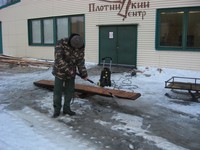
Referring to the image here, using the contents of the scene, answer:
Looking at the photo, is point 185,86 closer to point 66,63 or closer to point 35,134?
point 66,63

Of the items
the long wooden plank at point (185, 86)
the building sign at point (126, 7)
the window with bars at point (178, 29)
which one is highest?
the building sign at point (126, 7)

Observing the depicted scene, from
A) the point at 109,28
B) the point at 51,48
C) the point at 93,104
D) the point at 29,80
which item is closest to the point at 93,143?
the point at 93,104

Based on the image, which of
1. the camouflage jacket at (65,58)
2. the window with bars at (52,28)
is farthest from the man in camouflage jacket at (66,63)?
the window with bars at (52,28)

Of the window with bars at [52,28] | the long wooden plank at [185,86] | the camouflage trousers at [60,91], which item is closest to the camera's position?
the camouflage trousers at [60,91]

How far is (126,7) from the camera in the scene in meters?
13.0

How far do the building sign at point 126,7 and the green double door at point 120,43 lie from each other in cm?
57

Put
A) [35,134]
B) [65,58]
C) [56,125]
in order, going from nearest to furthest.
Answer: [35,134] < [56,125] < [65,58]

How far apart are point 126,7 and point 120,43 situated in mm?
1658

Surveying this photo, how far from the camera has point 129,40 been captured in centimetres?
1320

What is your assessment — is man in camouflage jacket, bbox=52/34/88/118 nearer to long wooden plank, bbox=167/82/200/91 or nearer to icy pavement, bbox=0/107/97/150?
icy pavement, bbox=0/107/97/150

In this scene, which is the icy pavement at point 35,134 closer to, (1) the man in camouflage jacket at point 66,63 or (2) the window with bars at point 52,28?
(1) the man in camouflage jacket at point 66,63

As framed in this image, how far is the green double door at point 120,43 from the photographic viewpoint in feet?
43.1

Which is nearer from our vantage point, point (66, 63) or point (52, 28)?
point (66, 63)

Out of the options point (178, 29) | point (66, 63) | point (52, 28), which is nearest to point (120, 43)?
point (178, 29)
